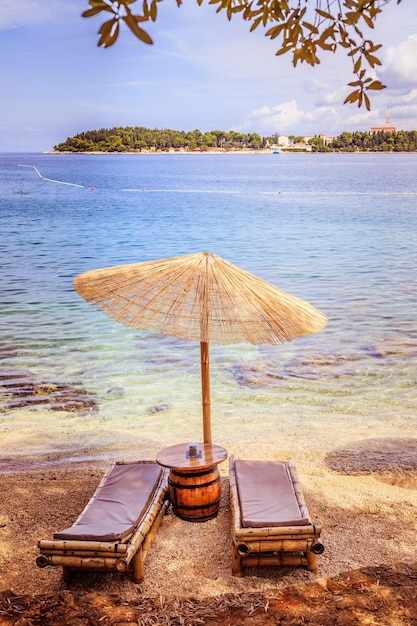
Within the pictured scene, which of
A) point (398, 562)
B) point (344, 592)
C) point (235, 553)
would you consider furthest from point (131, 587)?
point (398, 562)

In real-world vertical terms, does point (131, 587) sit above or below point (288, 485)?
below

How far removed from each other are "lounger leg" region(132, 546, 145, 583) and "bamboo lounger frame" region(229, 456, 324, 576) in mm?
686

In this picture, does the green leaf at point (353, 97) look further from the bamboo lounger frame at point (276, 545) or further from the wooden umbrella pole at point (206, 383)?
the bamboo lounger frame at point (276, 545)

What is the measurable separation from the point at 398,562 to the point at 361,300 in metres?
12.6

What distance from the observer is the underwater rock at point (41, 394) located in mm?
9109

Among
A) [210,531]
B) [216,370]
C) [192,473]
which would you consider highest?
[192,473]

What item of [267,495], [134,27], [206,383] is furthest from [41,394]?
[134,27]

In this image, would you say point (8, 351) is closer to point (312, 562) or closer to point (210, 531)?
point (210, 531)

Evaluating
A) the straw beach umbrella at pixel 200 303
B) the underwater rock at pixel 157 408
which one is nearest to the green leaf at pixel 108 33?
the straw beach umbrella at pixel 200 303

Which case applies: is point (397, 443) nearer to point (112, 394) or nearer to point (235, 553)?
point (235, 553)

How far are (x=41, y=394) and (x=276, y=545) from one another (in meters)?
5.99

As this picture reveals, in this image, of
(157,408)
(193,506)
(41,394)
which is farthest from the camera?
(41,394)

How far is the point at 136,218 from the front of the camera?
45625 mm

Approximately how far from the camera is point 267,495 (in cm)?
505
